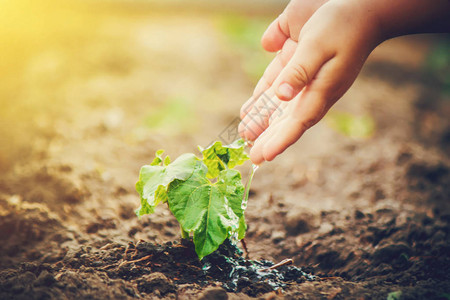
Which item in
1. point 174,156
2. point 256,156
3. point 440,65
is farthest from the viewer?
point 440,65

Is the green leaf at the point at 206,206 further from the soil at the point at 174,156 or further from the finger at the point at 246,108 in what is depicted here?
the finger at the point at 246,108

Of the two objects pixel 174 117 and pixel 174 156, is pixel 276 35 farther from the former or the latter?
pixel 174 117

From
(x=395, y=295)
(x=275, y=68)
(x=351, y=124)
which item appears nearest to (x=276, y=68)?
(x=275, y=68)

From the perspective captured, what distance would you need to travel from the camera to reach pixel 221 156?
1.79m

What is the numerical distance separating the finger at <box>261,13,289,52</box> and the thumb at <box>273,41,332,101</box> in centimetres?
58

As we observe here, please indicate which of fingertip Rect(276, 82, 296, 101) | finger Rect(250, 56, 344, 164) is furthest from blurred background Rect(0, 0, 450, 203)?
fingertip Rect(276, 82, 296, 101)

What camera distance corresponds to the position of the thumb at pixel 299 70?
1573 mm

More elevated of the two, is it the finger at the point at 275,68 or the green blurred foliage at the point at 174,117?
the green blurred foliage at the point at 174,117

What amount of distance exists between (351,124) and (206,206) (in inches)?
122

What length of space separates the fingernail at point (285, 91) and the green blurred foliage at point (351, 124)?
2.74 meters

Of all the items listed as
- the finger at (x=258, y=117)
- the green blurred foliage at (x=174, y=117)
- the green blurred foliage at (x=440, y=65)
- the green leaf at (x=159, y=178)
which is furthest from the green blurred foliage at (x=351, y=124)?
the green leaf at (x=159, y=178)

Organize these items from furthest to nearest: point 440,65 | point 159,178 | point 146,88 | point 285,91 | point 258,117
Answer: point 440,65 < point 146,88 < point 258,117 < point 159,178 < point 285,91

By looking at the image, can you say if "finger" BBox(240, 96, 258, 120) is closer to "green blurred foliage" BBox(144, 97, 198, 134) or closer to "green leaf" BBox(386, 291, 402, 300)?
"green leaf" BBox(386, 291, 402, 300)

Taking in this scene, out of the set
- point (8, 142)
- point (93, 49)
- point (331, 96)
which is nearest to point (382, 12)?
point (331, 96)
